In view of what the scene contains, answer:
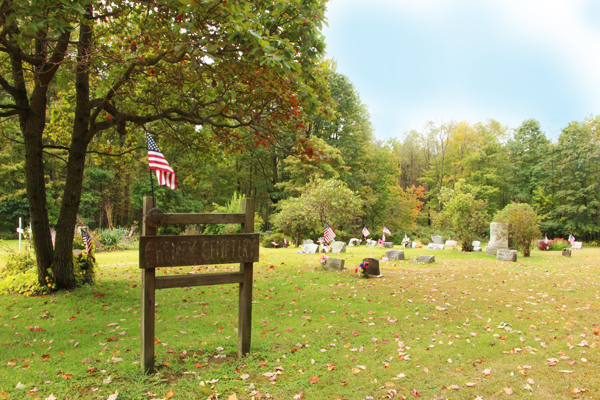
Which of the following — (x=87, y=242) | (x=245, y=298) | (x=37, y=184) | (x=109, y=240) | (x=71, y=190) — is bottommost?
(x=109, y=240)

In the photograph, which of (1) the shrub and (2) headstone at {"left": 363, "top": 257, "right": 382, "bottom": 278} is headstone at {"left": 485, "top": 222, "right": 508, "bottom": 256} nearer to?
(2) headstone at {"left": 363, "top": 257, "right": 382, "bottom": 278}

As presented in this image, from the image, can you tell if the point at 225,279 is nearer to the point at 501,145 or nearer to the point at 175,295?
the point at 175,295

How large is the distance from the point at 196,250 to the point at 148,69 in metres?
5.16

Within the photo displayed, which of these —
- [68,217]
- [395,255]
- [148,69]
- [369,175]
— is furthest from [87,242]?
[369,175]

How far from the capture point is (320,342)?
5172 mm

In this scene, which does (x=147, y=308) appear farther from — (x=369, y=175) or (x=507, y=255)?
(x=369, y=175)

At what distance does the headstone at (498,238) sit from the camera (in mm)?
16484

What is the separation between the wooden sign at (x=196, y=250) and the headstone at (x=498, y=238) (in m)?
15.4

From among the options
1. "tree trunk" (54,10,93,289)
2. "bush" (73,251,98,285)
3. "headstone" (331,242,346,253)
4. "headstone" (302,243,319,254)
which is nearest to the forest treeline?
"headstone" (302,243,319,254)

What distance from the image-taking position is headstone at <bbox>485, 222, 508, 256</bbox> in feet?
54.1

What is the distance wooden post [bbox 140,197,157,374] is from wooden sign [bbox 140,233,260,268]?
0.40 feet

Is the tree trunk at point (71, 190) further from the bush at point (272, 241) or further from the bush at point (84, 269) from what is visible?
the bush at point (272, 241)

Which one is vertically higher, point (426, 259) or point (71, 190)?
point (71, 190)

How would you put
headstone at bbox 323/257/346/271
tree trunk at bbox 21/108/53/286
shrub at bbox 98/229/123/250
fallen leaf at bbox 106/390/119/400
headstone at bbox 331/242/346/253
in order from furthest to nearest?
shrub at bbox 98/229/123/250 < headstone at bbox 331/242/346/253 < headstone at bbox 323/257/346/271 < tree trunk at bbox 21/108/53/286 < fallen leaf at bbox 106/390/119/400
